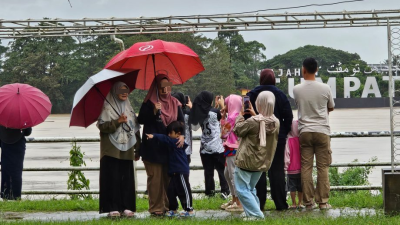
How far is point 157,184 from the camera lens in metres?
8.23

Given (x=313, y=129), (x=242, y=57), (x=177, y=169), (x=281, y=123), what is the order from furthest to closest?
(x=242, y=57)
(x=281, y=123)
(x=313, y=129)
(x=177, y=169)

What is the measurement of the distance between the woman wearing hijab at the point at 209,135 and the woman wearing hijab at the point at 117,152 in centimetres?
140

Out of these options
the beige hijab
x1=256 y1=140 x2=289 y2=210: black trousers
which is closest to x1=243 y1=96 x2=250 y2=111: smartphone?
the beige hijab

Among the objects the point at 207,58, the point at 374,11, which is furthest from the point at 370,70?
the point at 374,11

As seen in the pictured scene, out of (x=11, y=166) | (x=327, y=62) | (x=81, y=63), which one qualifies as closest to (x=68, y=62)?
(x=81, y=63)

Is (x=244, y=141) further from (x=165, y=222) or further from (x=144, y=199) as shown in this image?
(x=144, y=199)

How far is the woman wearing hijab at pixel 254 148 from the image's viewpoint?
763 centimetres

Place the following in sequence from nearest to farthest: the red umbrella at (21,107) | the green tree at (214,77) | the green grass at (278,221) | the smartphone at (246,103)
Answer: the green grass at (278,221) → the smartphone at (246,103) → the red umbrella at (21,107) → the green tree at (214,77)

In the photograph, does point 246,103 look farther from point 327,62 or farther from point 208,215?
point 327,62

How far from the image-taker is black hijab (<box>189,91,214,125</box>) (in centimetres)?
945

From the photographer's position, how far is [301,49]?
96812 mm

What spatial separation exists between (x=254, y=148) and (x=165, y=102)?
131 cm

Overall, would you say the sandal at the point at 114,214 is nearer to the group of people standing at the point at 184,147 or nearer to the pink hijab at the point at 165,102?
the group of people standing at the point at 184,147

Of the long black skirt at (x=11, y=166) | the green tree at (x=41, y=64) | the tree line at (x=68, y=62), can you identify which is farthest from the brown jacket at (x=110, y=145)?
the green tree at (x=41, y=64)
